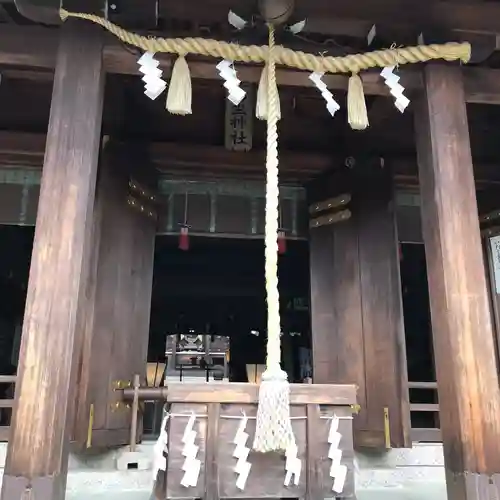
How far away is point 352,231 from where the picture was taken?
4.93m

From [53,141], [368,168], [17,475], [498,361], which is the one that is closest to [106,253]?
[53,141]

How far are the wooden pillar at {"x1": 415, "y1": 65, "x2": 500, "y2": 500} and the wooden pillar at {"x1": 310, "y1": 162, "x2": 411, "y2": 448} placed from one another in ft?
5.41

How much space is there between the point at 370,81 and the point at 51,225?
2153 mm

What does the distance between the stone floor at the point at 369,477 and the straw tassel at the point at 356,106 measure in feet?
8.20

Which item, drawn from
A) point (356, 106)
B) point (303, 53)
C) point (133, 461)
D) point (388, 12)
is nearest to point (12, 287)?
point (133, 461)

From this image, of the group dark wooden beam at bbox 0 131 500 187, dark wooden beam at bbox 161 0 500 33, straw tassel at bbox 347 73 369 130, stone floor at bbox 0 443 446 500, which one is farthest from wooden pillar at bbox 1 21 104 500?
dark wooden beam at bbox 0 131 500 187

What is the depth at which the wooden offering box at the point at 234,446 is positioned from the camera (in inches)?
106

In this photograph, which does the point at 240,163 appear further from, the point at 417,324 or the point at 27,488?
the point at 417,324

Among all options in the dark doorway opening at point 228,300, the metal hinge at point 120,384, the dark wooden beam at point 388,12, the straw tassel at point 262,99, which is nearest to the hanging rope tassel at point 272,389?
the straw tassel at point 262,99

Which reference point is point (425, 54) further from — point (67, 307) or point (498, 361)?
point (498, 361)

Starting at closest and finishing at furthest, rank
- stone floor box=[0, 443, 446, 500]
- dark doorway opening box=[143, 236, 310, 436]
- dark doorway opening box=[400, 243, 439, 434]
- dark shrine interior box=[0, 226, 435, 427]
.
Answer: stone floor box=[0, 443, 446, 500]
dark shrine interior box=[0, 226, 435, 427]
dark doorway opening box=[400, 243, 439, 434]
dark doorway opening box=[143, 236, 310, 436]

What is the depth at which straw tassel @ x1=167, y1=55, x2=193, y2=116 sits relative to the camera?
9.90ft

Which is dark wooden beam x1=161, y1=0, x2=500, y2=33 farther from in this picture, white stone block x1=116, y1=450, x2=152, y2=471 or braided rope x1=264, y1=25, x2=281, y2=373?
white stone block x1=116, y1=450, x2=152, y2=471

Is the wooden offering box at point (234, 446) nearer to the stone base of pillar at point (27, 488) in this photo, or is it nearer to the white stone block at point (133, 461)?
the stone base of pillar at point (27, 488)
